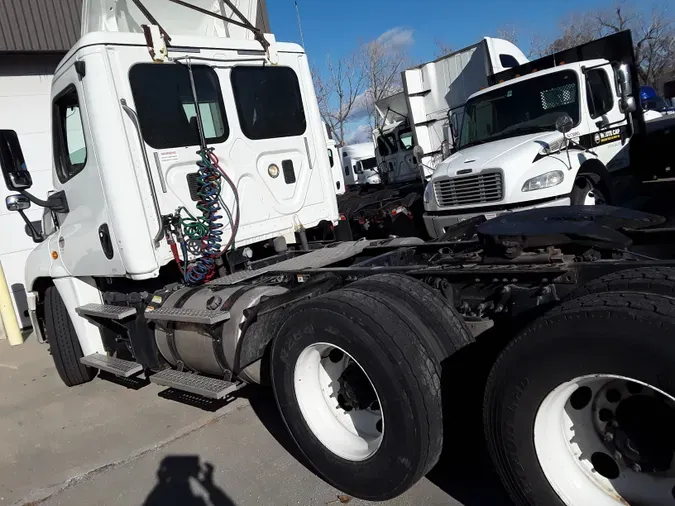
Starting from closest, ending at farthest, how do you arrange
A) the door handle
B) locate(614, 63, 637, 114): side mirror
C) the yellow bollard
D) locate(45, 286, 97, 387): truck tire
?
1. the door handle
2. locate(45, 286, 97, 387): truck tire
3. locate(614, 63, 637, 114): side mirror
4. the yellow bollard

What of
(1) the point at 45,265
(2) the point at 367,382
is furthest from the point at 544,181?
(1) the point at 45,265

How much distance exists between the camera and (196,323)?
3984 mm

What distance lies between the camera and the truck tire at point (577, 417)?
2049mm

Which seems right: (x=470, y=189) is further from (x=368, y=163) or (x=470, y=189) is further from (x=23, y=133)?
(x=368, y=163)

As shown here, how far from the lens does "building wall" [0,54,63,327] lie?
364 inches

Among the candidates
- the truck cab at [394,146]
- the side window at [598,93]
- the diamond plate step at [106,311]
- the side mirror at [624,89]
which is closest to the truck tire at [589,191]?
the side window at [598,93]

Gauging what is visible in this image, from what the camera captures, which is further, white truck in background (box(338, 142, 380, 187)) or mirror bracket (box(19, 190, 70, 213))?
white truck in background (box(338, 142, 380, 187))

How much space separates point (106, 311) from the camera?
4766mm

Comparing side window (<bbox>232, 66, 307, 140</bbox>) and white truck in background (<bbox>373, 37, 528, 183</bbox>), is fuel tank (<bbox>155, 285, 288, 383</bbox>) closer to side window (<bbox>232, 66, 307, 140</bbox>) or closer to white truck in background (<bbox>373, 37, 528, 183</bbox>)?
side window (<bbox>232, 66, 307, 140</bbox>)

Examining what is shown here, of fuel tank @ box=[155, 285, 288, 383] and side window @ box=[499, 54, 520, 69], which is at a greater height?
side window @ box=[499, 54, 520, 69]

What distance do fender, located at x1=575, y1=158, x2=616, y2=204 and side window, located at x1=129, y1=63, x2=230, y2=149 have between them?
4.82 metres

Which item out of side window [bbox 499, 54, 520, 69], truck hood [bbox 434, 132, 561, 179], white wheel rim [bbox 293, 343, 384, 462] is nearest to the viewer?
white wheel rim [bbox 293, 343, 384, 462]

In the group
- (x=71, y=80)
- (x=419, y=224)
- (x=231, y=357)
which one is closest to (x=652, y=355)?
(x=231, y=357)

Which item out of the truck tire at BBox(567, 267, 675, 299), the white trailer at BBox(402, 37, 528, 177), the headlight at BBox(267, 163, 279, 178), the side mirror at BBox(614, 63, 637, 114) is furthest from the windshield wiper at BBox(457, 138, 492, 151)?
the truck tire at BBox(567, 267, 675, 299)
